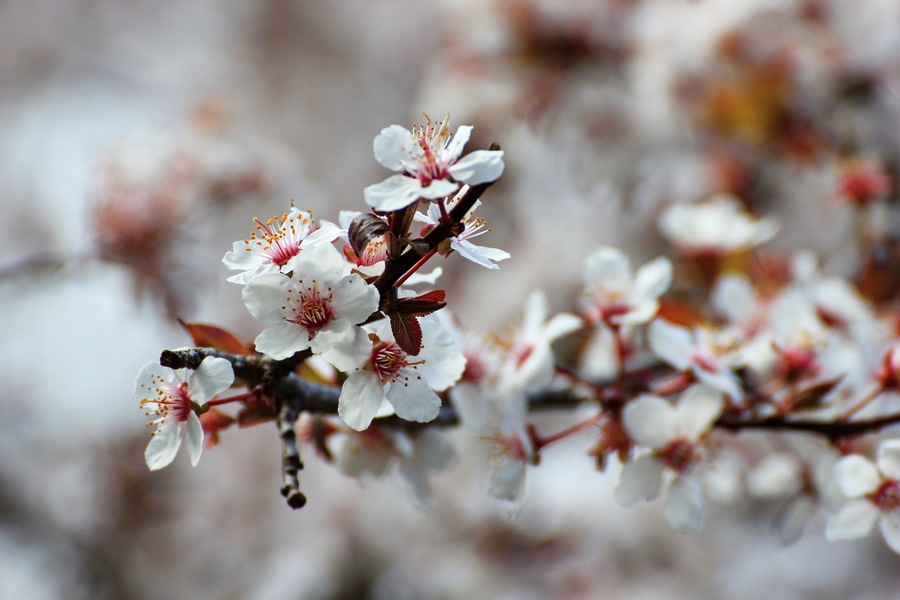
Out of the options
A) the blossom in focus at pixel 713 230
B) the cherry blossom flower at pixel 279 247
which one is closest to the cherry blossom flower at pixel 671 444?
the cherry blossom flower at pixel 279 247

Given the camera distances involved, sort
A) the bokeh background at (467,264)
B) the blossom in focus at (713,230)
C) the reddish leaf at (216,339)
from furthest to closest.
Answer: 1. the bokeh background at (467,264)
2. the blossom in focus at (713,230)
3. the reddish leaf at (216,339)

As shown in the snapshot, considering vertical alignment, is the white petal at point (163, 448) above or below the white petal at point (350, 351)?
below

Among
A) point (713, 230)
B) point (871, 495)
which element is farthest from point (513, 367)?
point (713, 230)

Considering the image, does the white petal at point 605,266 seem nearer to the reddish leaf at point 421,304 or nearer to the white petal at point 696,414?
the white petal at point 696,414

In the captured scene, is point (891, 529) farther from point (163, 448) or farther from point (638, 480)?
point (163, 448)

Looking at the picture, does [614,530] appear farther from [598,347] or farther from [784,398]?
[784,398]

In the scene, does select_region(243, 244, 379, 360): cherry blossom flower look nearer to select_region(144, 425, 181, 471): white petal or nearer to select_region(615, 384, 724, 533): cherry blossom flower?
select_region(144, 425, 181, 471): white petal

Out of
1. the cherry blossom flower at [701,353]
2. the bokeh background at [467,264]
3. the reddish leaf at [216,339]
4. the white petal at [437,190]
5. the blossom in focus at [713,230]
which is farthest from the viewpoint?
the bokeh background at [467,264]
